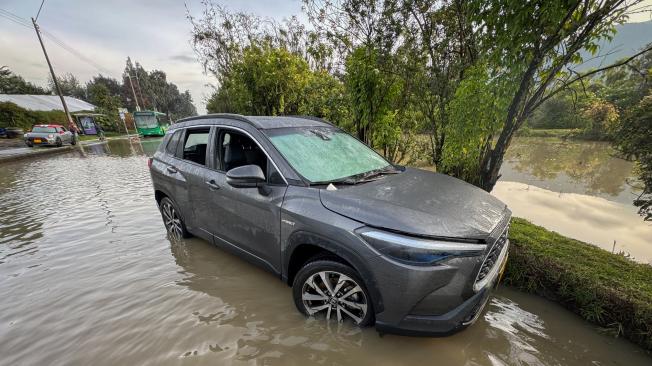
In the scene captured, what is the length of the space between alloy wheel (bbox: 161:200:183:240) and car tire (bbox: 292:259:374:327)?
2.45 m

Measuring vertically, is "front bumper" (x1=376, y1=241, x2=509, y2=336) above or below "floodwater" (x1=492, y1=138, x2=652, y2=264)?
above

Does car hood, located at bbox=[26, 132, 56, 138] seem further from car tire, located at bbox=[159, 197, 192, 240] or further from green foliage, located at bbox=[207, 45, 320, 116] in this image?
car tire, located at bbox=[159, 197, 192, 240]

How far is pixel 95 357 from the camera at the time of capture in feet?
7.02

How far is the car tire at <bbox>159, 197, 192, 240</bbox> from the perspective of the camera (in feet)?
12.6

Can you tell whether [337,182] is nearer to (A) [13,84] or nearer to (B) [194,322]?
(B) [194,322]

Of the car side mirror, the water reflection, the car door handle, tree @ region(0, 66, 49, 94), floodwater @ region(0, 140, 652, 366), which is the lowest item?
the water reflection

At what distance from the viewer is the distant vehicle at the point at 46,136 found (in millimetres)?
17406

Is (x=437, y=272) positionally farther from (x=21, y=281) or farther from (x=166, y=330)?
(x=21, y=281)

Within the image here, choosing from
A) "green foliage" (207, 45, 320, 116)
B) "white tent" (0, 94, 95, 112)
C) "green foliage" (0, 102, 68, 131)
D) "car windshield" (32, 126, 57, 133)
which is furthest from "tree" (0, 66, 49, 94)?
"green foliage" (207, 45, 320, 116)

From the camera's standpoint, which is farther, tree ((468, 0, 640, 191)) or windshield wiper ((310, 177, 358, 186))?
tree ((468, 0, 640, 191))

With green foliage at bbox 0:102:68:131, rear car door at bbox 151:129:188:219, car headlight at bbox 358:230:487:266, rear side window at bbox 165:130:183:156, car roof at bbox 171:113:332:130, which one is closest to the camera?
car headlight at bbox 358:230:487:266

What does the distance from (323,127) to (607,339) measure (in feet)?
11.0

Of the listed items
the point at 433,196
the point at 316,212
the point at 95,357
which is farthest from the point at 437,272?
the point at 95,357

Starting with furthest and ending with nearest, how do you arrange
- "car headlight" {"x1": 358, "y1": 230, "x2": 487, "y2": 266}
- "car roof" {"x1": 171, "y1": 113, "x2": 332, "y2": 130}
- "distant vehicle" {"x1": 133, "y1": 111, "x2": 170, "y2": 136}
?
1. "distant vehicle" {"x1": 133, "y1": 111, "x2": 170, "y2": 136}
2. "car roof" {"x1": 171, "y1": 113, "x2": 332, "y2": 130}
3. "car headlight" {"x1": 358, "y1": 230, "x2": 487, "y2": 266}
